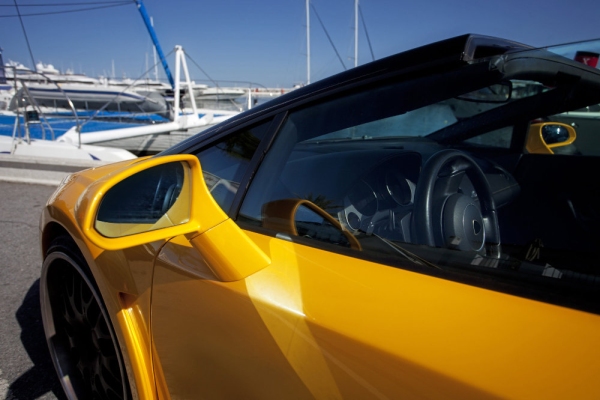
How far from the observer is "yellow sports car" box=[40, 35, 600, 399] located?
2.73 ft

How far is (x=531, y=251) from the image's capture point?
1020 mm

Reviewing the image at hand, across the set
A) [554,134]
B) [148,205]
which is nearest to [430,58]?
[148,205]

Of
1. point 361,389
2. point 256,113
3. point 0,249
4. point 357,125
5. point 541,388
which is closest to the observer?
point 541,388

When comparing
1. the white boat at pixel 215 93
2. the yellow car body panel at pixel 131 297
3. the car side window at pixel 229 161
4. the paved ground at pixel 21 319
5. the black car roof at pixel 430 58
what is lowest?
the paved ground at pixel 21 319

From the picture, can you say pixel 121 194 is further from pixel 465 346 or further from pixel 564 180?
pixel 564 180

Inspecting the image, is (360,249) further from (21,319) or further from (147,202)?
(21,319)

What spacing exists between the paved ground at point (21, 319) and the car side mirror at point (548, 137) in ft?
8.38

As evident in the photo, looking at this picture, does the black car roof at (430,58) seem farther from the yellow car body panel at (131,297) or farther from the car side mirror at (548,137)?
the car side mirror at (548,137)

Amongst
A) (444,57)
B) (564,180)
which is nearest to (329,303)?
(444,57)

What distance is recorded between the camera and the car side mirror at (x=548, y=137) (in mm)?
1955

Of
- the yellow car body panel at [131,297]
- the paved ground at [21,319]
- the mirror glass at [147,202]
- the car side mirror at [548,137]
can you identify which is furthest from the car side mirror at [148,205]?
the car side mirror at [548,137]

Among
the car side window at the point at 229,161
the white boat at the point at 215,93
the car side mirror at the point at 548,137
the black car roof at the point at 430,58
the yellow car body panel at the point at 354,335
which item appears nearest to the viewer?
the yellow car body panel at the point at 354,335

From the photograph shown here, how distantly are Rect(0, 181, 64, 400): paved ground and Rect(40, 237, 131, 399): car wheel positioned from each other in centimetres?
20

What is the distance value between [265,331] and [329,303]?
0.62 feet
